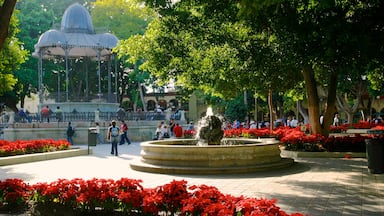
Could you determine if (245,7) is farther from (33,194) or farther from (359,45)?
(359,45)

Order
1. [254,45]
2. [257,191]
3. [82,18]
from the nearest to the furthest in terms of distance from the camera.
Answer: [257,191], [254,45], [82,18]

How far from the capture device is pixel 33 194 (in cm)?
779

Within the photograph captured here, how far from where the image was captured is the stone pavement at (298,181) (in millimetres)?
7793

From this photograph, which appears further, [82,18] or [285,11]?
[82,18]

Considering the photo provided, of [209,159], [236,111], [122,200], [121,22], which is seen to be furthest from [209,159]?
[236,111]

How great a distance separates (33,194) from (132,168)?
5691 mm

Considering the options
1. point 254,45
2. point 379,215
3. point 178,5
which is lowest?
point 379,215

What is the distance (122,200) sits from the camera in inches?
269

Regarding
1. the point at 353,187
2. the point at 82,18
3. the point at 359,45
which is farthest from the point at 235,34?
the point at 82,18

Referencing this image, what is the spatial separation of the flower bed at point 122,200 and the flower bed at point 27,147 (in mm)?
9801

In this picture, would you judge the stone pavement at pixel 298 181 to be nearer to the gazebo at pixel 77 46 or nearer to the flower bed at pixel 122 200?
the flower bed at pixel 122 200

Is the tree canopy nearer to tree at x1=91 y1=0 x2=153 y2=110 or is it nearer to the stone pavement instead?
the stone pavement

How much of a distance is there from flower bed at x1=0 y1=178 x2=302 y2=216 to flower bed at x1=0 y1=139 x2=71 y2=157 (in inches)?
386

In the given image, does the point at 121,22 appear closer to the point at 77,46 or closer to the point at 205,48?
the point at 77,46
